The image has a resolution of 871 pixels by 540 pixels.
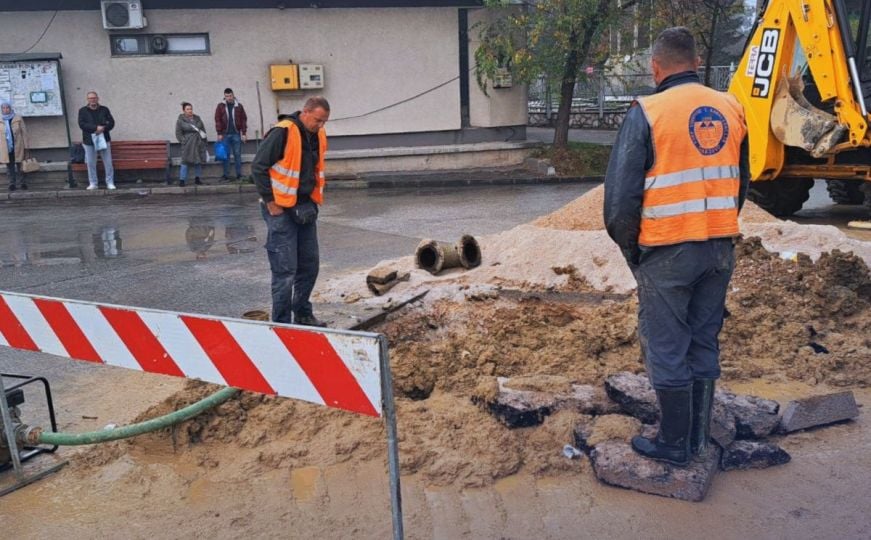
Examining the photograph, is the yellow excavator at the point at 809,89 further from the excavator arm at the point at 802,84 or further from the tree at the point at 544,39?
the tree at the point at 544,39

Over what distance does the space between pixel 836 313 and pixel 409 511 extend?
3.96m

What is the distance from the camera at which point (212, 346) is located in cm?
333

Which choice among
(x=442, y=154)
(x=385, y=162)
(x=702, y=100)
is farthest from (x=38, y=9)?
(x=702, y=100)

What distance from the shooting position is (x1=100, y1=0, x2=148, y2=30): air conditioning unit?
55.2ft

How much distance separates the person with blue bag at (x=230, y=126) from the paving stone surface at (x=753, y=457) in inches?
578

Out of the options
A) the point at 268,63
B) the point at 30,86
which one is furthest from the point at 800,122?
the point at 30,86

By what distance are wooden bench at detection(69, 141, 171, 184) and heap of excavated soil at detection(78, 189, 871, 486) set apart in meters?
10.9

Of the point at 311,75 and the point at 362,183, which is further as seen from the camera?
the point at 311,75

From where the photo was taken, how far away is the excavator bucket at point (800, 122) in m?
9.70

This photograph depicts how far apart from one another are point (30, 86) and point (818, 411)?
16883 millimetres

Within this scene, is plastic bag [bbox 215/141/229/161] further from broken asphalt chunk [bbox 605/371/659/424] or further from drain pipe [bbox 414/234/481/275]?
broken asphalt chunk [bbox 605/371/659/424]

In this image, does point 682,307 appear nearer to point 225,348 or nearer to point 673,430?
point 673,430

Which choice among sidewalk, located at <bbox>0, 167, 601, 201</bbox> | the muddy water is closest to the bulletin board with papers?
sidewalk, located at <bbox>0, 167, 601, 201</bbox>

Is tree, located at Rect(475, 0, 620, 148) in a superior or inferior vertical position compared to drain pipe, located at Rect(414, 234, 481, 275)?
superior
